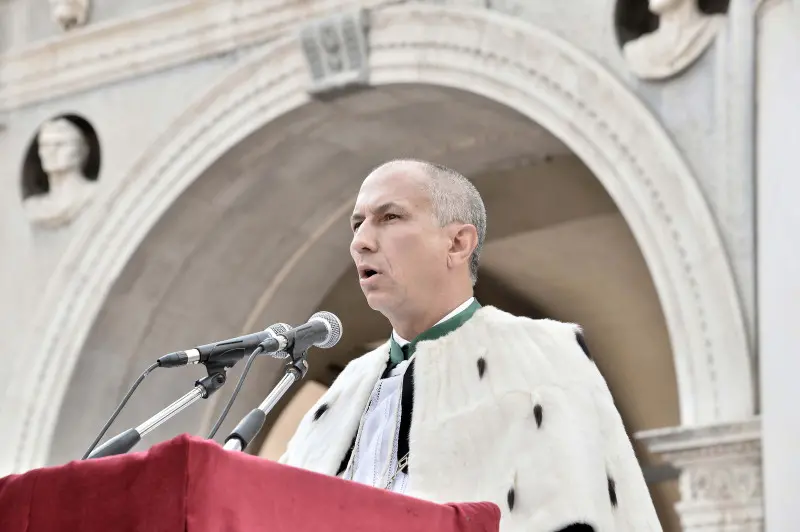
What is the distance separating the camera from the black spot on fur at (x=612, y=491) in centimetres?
270

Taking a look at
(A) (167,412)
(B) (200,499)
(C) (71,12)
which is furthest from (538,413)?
(C) (71,12)

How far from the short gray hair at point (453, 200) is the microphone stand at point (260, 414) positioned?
44cm

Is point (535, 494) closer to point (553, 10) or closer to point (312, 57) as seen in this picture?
point (553, 10)

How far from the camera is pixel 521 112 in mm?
7395

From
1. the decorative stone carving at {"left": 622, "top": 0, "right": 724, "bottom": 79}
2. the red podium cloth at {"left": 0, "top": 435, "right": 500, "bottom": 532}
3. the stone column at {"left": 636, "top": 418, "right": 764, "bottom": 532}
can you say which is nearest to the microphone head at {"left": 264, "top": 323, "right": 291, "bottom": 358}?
the red podium cloth at {"left": 0, "top": 435, "right": 500, "bottom": 532}

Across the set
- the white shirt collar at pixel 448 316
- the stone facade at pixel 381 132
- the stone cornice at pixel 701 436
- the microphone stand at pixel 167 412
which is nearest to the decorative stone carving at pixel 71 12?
the stone facade at pixel 381 132

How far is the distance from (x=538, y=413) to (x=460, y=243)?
46cm

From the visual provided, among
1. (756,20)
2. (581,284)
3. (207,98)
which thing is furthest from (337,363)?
(756,20)

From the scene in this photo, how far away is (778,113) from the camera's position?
241 inches

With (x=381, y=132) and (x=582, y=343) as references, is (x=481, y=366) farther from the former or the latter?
(x=381, y=132)

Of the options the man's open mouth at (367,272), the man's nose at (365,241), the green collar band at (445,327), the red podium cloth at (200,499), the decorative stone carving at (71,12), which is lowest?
the red podium cloth at (200,499)

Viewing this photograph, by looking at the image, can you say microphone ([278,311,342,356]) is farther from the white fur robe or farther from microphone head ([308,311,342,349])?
the white fur robe

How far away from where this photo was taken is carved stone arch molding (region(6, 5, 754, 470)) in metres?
6.48

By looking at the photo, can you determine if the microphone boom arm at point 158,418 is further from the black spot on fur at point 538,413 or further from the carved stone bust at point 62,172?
the carved stone bust at point 62,172
